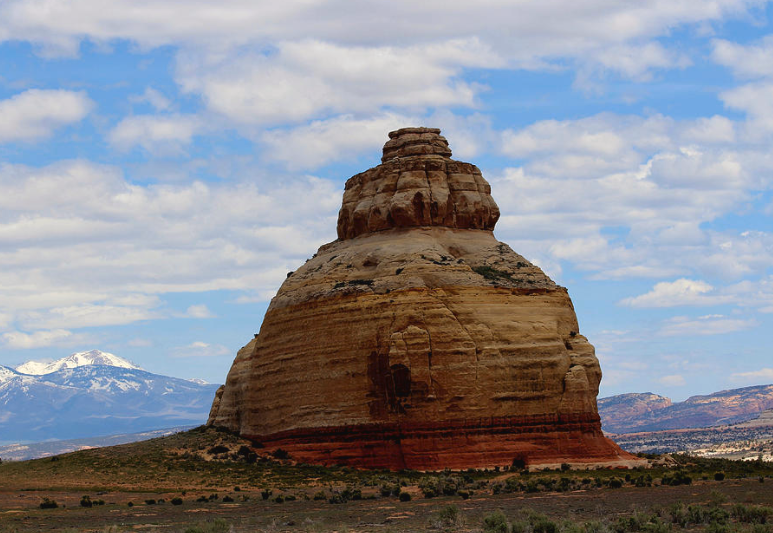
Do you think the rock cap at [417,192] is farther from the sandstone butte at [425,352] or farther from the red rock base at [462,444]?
the red rock base at [462,444]

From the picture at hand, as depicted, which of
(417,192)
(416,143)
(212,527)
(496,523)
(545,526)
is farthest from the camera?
(416,143)

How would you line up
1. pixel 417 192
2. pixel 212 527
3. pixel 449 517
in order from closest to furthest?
pixel 212 527 → pixel 449 517 → pixel 417 192

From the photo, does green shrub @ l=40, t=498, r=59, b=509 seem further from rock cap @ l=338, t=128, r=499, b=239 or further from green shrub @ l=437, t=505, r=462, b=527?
rock cap @ l=338, t=128, r=499, b=239

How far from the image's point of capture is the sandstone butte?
54.9 meters

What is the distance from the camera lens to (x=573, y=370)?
187 ft

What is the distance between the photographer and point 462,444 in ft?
178

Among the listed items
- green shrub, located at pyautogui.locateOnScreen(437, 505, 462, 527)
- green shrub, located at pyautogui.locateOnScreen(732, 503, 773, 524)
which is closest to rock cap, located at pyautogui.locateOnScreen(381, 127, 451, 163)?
green shrub, located at pyautogui.locateOnScreen(437, 505, 462, 527)

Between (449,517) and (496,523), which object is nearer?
(496,523)

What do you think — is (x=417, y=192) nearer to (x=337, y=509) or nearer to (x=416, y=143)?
(x=416, y=143)

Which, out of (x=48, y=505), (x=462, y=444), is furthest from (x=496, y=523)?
(x=462, y=444)

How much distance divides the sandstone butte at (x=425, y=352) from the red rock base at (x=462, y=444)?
0.06 m

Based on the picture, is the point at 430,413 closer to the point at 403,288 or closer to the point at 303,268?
the point at 403,288

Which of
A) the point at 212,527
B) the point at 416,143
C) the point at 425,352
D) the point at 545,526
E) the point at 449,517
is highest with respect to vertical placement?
the point at 416,143

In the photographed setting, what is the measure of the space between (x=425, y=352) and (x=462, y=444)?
14.5 ft
